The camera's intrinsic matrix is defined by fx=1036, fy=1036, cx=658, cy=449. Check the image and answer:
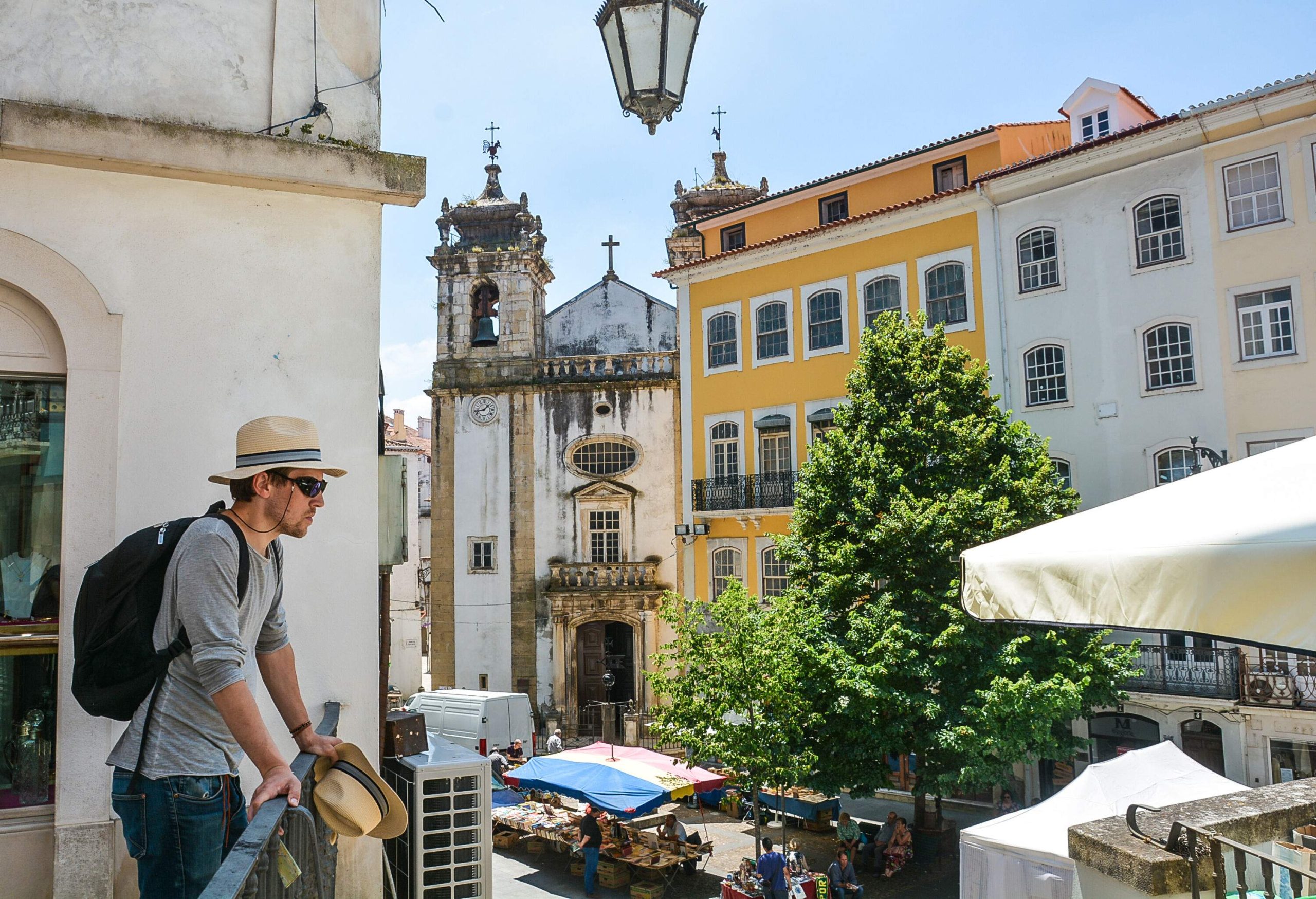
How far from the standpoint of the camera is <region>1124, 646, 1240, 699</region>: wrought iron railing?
1897cm

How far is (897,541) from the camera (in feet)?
57.4

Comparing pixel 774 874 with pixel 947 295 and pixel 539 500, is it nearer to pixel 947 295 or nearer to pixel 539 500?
pixel 947 295

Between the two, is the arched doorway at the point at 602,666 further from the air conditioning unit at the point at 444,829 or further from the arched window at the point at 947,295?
the air conditioning unit at the point at 444,829

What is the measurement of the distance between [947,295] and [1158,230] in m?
4.54

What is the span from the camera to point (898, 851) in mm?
17703

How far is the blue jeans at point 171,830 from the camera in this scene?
293 cm

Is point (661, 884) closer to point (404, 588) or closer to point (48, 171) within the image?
point (48, 171)

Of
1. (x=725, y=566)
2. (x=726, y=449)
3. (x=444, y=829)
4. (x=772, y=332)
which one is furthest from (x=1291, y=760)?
(x=444, y=829)

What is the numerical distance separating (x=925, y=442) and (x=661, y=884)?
28.7 ft

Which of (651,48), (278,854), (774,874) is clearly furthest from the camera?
(774,874)

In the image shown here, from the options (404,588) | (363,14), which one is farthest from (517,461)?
(363,14)

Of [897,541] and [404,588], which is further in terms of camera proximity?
[404,588]

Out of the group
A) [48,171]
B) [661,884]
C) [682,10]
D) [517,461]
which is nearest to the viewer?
[48,171]

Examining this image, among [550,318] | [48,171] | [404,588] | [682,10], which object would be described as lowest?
[404,588]
